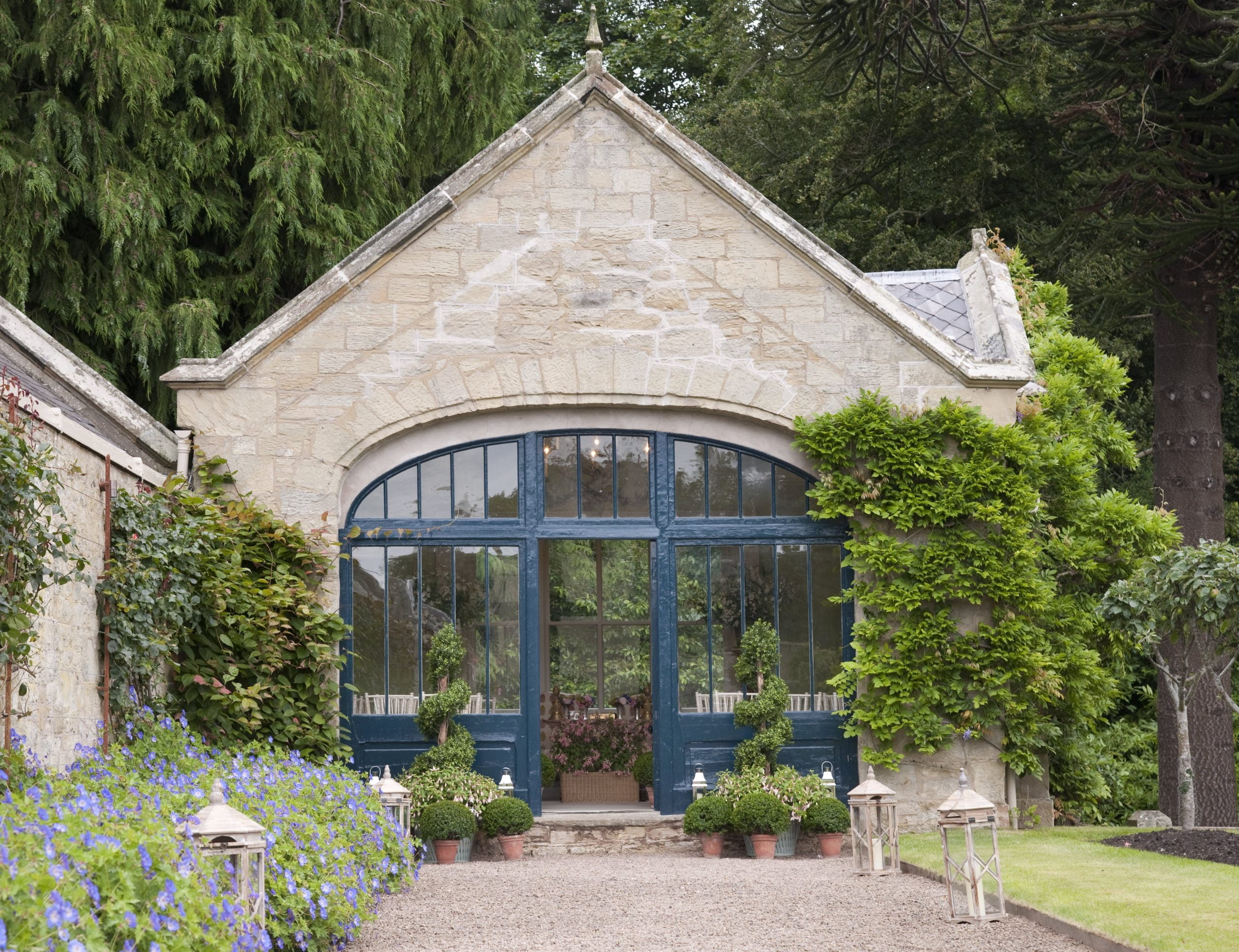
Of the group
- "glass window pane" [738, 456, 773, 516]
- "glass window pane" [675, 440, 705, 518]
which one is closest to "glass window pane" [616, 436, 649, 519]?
"glass window pane" [675, 440, 705, 518]

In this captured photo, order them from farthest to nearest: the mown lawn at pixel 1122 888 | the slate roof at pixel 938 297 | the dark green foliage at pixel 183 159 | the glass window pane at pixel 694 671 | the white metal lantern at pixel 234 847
Answer: the dark green foliage at pixel 183 159
the slate roof at pixel 938 297
the glass window pane at pixel 694 671
the mown lawn at pixel 1122 888
the white metal lantern at pixel 234 847

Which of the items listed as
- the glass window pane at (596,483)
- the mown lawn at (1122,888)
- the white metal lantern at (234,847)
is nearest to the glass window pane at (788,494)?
the glass window pane at (596,483)

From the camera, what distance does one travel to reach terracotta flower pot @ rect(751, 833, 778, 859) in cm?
1025

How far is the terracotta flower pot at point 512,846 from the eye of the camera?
1045 cm

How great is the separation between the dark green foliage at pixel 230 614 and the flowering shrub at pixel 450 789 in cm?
58

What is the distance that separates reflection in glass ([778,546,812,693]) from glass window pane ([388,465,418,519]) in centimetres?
278

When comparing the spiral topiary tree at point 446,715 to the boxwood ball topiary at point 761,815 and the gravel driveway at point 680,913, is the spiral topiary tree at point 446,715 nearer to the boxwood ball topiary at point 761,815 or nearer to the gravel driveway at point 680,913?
the gravel driveway at point 680,913

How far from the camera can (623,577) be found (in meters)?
14.4

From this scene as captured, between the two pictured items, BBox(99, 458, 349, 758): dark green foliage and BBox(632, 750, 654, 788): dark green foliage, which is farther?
BBox(632, 750, 654, 788): dark green foliage

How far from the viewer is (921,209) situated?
64.2 feet

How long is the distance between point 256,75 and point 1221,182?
878cm

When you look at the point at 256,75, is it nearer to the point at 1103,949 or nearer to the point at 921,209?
the point at 921,209

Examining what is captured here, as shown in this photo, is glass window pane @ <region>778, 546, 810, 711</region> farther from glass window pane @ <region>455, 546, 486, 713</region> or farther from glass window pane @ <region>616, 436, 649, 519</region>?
glass window pane @ <region>455, 546, 486, 713</region>

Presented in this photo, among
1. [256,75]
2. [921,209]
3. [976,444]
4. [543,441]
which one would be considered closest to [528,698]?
[543,441]
